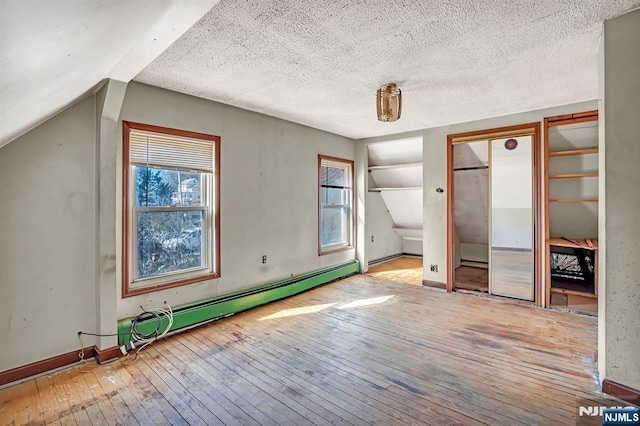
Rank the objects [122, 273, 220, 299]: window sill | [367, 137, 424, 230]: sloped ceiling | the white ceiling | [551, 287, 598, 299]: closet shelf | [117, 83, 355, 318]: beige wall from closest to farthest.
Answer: the white ceiling → [122, 273, 220, 299]: window sill → [117, 83, 355, 318]: beige wall → [551, 287, 598, 299]: closet shelf → [367, 137, 424, 230]: sloped ceiling

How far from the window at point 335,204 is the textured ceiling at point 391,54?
5.21 feet

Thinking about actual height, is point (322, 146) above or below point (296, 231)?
above

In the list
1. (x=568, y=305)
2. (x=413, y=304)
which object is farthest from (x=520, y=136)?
(x=413, y=304)

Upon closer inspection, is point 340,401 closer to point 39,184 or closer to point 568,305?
point 39,184

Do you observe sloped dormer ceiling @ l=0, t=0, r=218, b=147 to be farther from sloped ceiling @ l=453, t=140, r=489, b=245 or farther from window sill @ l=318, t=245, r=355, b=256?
sloped ceiling @ l=453, t=140, r=489, b=245

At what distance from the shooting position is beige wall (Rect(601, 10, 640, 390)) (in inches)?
76.2

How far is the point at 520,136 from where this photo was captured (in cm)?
393

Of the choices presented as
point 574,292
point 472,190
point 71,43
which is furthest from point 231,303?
point 472,190

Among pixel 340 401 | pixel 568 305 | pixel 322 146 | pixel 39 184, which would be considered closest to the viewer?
pixel 340 401

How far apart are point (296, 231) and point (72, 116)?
2.83 meters

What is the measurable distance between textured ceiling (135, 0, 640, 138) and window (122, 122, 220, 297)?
22.8 inches

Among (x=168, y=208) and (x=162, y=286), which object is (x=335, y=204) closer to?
(x=168, y=208)

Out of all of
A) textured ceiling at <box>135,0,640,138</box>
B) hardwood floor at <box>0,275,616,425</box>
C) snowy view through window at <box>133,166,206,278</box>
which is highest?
textured ceiling at <box>135,0,640,138</box>

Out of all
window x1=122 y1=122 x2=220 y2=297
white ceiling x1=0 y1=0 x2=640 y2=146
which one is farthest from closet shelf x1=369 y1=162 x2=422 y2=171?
window x1=122 y1=122 x2=220 y2=297
